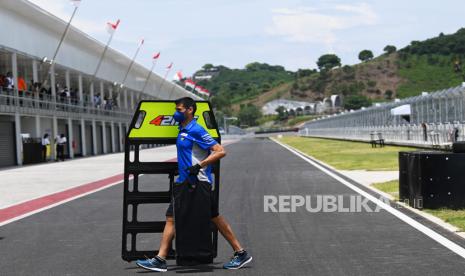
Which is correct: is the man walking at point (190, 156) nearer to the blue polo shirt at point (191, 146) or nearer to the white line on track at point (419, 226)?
the blue polo shirt at point (191, 146)

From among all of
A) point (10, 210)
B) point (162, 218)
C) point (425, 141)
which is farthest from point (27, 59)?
point (162, 218)

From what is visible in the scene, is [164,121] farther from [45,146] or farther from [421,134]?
[421,134]

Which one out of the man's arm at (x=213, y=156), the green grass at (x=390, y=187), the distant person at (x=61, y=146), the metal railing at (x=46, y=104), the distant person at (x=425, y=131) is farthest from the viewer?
the distant person at (x=61, y=146)

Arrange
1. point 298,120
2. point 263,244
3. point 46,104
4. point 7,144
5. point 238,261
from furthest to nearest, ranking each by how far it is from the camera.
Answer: point 298,120, point 46,104, point 7,144, point 263,244, point 238,261

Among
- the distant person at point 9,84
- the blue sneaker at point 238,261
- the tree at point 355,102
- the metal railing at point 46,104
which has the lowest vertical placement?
the blue sneaker at point 238,261

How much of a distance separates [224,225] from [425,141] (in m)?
33.5

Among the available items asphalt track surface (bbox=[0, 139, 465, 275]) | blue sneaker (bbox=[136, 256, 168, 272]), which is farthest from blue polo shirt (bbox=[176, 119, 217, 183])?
asphalt track surface (bbox=[0, 139, 465, 275])

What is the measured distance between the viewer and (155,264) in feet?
22.9

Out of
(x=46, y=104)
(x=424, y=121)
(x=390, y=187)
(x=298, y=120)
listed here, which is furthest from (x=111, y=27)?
(x=298, y=120)

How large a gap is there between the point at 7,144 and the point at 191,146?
103 ft

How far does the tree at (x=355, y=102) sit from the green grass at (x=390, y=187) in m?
176

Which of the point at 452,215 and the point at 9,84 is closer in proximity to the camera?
the point at 452,215

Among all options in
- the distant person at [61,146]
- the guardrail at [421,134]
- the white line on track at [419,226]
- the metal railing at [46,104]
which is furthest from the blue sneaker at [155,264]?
the distant person at [61,146]

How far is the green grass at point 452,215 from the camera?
31.6 ft
